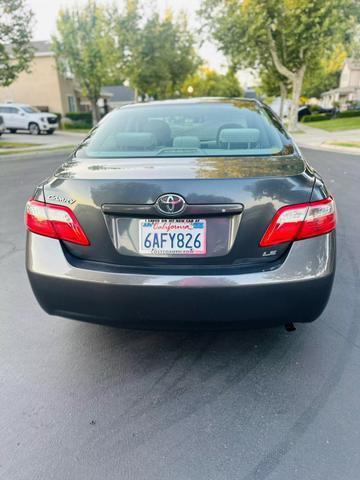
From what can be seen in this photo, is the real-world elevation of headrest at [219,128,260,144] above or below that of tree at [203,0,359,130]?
below

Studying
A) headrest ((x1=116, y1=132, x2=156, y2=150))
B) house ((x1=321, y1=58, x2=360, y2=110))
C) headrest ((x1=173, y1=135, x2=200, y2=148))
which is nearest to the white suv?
headrest ((x1=116, y1=132, x2=156, y2=150))

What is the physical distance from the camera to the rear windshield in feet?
7.69

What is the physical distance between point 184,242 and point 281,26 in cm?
2087

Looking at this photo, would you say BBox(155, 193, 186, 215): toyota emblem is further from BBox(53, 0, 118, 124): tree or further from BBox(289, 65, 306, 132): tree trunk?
BBox(53, 0, 118, 124): tree

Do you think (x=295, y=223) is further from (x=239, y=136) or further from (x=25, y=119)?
(x=25, y=119)

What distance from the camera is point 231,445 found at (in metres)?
1.74

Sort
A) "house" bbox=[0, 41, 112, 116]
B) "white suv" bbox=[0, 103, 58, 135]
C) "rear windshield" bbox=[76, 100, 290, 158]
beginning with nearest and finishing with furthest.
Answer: "rear windshield" bbox=[76, 100, 290, 158], "white suv" bbox=[0, 103, 58, 135], "house" bbox=[0, 41, 112, 116]

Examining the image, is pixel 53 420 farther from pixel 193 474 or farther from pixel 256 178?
pixel 256 178

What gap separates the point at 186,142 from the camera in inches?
102

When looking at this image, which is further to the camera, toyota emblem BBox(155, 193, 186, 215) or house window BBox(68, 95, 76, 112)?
house window BBox(68, 95, 76, 112)

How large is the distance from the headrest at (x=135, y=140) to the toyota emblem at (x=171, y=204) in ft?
2.71

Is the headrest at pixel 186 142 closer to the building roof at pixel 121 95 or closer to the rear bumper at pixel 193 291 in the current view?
the rear bumper at pixel 193 291

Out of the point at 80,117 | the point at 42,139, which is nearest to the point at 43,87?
the point at 80,117

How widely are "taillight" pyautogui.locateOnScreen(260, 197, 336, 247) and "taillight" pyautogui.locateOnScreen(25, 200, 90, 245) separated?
94 cm
